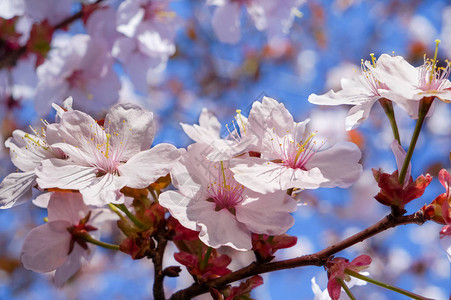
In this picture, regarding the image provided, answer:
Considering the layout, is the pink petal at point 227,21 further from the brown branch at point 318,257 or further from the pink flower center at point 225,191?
the brown branch at point 318,257

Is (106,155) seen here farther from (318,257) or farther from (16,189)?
(318,257)

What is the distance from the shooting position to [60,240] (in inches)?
42.3

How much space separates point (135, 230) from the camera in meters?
1.00

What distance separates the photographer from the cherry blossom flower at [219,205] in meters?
0.86

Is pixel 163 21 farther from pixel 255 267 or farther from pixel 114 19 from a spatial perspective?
pixel 255 267

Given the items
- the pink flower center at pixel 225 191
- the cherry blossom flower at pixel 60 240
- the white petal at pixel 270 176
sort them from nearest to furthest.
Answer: the white petal at pixel 270 176 → the pink flower center at pixel 225 191 → the cherry blossom flower at pixel 60 240

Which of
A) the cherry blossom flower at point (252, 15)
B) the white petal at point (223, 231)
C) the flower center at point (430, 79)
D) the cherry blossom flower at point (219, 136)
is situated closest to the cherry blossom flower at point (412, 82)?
the flower center at point (430, 79)

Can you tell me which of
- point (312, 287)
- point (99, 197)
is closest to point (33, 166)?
point (99, 197)

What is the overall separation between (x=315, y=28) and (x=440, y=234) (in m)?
4.83

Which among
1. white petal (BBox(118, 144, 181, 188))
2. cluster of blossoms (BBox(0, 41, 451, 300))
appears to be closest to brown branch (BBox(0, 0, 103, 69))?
cluster of blossoms (BBox(0, 41, 451, 300))

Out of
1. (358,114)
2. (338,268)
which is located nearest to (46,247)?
(338,268)

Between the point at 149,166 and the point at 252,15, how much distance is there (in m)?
1.47

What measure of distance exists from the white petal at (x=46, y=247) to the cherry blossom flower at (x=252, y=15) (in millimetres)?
1310

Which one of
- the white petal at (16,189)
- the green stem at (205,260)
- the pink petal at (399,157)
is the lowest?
the green stem at (205,260)
